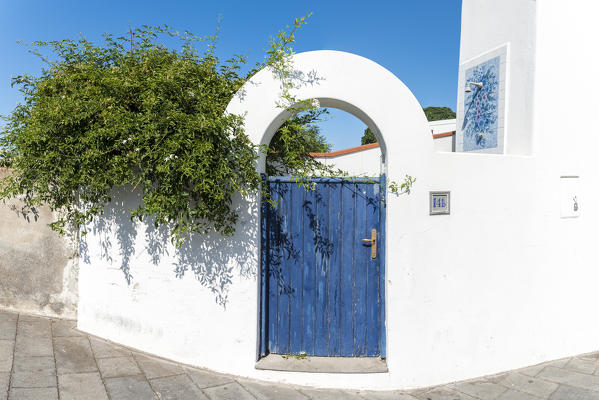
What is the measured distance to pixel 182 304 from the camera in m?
3.84

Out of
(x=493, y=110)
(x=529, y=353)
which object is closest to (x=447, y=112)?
(x=493, y=110)

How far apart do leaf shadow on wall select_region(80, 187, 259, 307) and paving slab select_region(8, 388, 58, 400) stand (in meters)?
1.16

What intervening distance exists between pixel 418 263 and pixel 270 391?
180 centimetres

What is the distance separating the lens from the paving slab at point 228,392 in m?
3.29

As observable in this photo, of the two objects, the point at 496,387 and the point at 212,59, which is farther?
the point at 212,59

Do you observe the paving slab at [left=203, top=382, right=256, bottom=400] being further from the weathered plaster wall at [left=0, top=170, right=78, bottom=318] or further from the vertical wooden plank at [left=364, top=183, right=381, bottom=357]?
the weathered plaster wall at [left=0, top=170, right=78, bottom=318]

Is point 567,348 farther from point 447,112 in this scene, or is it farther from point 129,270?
point 447,112

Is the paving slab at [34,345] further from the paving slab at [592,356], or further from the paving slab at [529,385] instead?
the paving slab at [592,356]

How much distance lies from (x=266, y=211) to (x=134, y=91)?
172 centimetres

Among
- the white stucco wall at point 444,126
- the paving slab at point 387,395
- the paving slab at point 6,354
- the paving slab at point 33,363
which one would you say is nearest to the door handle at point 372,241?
the paving slab at point 387,395

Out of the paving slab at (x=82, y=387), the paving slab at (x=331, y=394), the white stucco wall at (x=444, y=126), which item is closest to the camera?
the paving slab at (x=82, y=387)

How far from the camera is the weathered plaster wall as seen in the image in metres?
4.74

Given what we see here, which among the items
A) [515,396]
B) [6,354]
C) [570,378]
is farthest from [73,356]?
[570,378]

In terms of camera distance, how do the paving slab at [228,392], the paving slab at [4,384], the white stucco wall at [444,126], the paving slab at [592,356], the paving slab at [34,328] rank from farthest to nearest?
the white stucco wall at [444,126] → the paving slab at [592,356] → the paving slab at [34,328] → the paving slab at [228,392] → the paving slab at [4,384]
